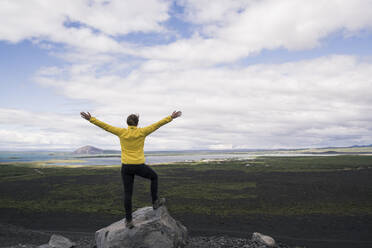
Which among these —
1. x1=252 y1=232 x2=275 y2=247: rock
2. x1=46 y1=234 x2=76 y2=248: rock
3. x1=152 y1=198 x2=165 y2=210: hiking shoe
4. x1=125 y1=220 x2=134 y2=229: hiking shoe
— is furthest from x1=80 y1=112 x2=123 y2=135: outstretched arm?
x1=252 y1=232 x2=275 y2=247: rock

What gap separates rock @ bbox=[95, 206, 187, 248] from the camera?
1059 centimetres

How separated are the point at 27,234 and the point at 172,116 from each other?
16.3m

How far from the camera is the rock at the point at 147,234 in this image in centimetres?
1059

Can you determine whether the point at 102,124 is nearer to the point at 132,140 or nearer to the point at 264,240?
the point at 132,140

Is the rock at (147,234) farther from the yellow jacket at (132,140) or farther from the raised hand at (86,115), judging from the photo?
the raised hand at (86,115)

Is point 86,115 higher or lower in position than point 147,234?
higher

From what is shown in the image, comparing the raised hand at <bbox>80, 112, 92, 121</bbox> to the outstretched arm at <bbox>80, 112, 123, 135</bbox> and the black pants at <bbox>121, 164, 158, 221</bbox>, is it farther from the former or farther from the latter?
the black pants at <bbox>121, 164, 158, 221</bbox>

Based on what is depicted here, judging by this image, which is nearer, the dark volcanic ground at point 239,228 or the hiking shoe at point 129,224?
the hiking shoe at point 129,224

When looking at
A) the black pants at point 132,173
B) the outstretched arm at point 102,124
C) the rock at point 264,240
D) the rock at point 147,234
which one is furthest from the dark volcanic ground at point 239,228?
the outstretched arm at point 102,124

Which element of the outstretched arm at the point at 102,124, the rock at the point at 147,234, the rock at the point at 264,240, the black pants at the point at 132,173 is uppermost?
the outstretched arm at the point at 102,124

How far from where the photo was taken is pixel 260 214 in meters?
23.3

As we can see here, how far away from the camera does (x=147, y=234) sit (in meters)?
10.6

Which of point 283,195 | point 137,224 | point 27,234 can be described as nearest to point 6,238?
point 27,234

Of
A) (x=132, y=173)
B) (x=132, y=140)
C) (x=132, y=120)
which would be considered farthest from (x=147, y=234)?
(x=132, y=120)
